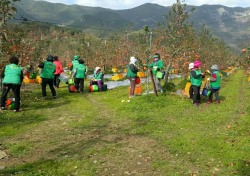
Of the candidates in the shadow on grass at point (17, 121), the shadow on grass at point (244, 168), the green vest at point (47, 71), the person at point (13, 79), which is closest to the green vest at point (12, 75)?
the person at point (13, 79)

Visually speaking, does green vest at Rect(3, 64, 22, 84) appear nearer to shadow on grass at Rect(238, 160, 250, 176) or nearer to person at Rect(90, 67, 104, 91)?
person at Rect(90, 67, 104, 91)

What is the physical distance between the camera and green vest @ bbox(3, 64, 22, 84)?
14.4 meters

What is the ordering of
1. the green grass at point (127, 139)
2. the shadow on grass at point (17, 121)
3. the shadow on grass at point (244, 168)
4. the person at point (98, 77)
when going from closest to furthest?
the shadow on grass at point (244, 168) → the green grass at point (127, 139) → the shadow on grass at point (17, 121) → the person at point (98, 77)

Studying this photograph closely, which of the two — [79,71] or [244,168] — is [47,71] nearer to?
[79,71]

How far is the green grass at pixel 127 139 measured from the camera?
825cm

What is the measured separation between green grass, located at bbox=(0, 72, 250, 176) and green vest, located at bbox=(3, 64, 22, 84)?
A: 4.84ft

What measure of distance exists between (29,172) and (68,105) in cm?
896

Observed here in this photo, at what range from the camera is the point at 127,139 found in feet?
35.1

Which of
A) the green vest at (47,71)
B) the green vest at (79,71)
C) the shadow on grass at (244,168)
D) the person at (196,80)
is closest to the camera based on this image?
the shadow on grass at (244,168)

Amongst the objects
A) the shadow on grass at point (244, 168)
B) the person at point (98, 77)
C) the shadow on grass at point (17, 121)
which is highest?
the person at point (98, 77)

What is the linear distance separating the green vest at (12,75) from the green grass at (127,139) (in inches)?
58.1

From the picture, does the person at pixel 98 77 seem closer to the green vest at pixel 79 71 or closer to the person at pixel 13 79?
the green vest at pixel 79 71

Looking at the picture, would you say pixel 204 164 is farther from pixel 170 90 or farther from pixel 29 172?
pixel 170 90

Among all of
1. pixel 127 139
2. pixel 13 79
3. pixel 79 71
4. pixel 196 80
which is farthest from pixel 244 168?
pixel 79 71
